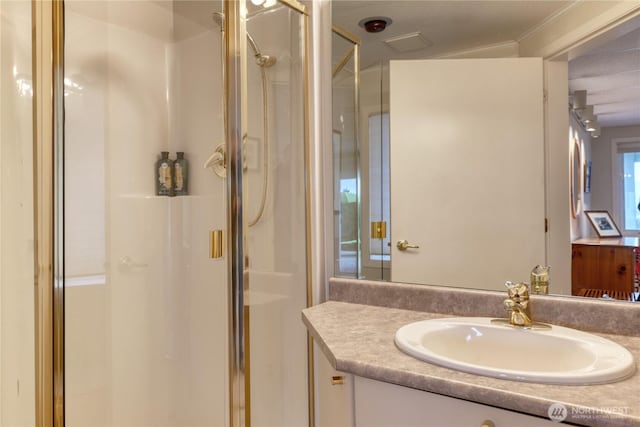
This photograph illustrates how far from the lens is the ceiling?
104cm

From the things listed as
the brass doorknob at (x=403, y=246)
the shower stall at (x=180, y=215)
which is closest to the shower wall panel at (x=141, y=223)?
the shower stall at (x=180, y=215)

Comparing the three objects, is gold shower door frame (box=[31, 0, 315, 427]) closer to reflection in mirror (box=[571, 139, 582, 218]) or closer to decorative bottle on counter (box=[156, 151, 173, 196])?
decorative bottle on counter (box=[156, 151, 173, 196])

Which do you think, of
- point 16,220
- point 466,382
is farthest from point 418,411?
point 16,220

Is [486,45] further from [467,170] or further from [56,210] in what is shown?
[56,210]

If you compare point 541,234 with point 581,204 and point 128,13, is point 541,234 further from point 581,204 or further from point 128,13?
point 128,13

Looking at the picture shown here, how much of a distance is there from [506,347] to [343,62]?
1.07 metres

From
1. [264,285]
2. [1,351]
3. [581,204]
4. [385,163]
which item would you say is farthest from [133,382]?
[581,204]

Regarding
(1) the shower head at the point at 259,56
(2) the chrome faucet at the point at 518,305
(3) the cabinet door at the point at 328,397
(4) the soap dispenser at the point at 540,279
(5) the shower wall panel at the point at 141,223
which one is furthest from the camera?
(5) the shower wall panel at the point at 141,223

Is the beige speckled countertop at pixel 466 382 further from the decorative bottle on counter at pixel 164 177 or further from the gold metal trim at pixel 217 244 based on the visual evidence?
the decorative bottle on counter at pixel 164 177

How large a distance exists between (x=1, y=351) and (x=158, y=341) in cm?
67

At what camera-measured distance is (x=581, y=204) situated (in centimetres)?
111

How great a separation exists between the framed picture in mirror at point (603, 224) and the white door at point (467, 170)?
13 centimetres

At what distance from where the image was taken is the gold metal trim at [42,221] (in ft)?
4.51

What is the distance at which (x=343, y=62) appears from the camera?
1479 millimetres
